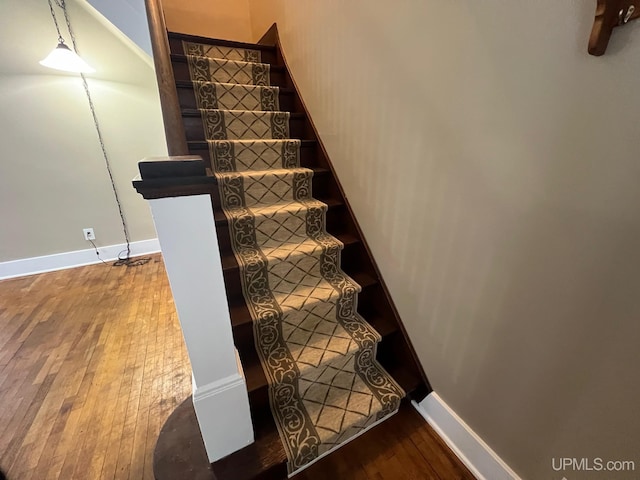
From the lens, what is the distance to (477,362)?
0.98 m

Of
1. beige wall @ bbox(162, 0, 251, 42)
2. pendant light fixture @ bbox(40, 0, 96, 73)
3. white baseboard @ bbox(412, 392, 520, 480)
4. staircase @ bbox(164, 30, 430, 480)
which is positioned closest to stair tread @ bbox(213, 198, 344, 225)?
staircase @ bbox(164, 30, 430, 480)

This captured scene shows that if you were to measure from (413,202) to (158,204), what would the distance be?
3.06 ft

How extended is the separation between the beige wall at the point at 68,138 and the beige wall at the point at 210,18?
0.55m

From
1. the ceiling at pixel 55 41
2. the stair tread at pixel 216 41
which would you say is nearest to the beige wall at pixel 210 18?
the ceiling at pixel 55 41

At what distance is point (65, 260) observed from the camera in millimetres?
2736

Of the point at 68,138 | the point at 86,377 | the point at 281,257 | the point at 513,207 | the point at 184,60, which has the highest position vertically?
the point at 184,60

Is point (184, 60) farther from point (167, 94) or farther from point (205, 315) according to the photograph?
point (205, 315)

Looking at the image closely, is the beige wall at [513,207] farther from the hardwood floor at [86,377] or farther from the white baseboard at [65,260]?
the white baseboard at [65,260]

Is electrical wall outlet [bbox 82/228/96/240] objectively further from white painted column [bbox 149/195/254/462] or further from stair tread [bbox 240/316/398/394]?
white painted column [bbox 149/195/254/462]

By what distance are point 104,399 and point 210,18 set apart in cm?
326

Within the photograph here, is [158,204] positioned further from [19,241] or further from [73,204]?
[19,241]

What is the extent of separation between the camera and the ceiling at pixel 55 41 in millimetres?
1819

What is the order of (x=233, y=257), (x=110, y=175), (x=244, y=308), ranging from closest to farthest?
(x=244, y=308) → (x=233, y=257) → (x=110, y=175)

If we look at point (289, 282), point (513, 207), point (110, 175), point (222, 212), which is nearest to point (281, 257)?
point (289, 282)
